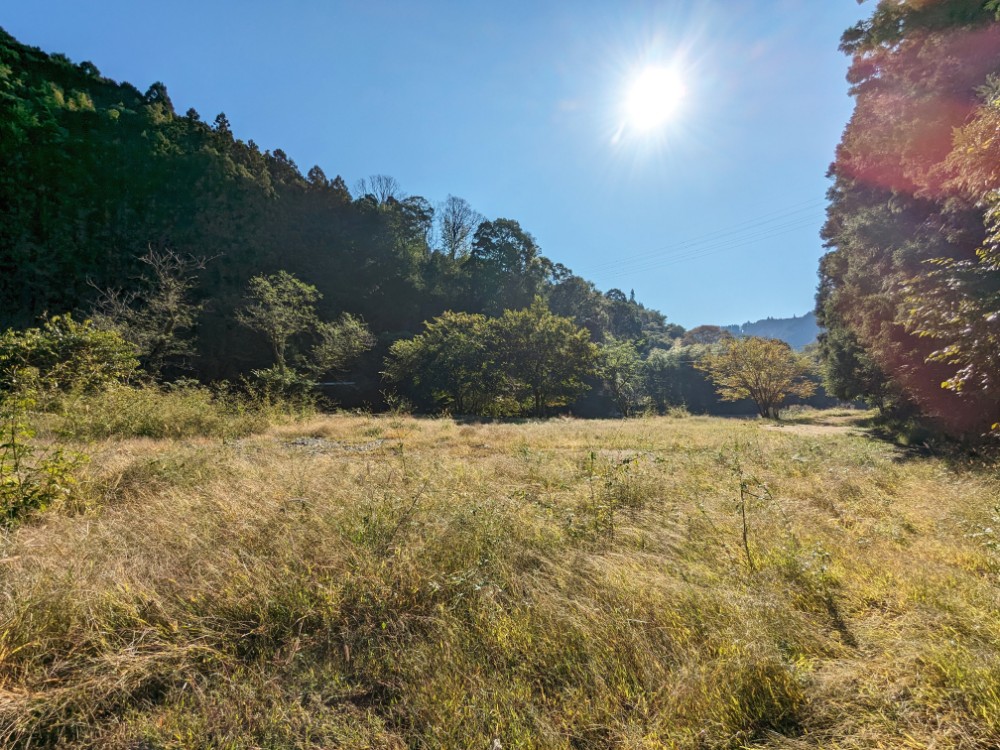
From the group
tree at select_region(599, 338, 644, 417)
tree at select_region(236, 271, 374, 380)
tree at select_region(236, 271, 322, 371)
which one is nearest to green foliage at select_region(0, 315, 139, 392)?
tree at select_region(236, 271, 374, 380)

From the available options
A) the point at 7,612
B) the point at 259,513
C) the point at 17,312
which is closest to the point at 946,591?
the point at 259,513

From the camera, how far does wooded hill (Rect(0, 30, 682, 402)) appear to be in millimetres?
24734

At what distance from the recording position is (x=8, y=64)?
2523 cm

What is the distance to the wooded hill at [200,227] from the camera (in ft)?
81.1

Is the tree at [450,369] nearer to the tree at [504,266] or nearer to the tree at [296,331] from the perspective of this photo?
the tree at [296,331]

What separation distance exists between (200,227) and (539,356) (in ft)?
101

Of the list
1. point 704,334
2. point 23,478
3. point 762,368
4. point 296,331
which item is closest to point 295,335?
point 296,331

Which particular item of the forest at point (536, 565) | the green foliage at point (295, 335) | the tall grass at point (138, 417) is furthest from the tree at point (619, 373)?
the tall grass at point (138, 417)

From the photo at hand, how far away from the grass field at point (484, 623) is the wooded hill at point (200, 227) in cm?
2307

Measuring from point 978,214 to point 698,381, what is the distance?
41049 mm

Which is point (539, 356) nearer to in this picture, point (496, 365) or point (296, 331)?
point (496, 365)

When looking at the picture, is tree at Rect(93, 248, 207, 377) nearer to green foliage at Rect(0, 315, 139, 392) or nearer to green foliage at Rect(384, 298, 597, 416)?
green foliage at Rect(0, 315, 139, 392)

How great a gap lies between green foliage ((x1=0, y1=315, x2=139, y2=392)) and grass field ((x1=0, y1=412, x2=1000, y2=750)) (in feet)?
22.6

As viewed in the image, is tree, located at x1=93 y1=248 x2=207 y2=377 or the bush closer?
the bush
